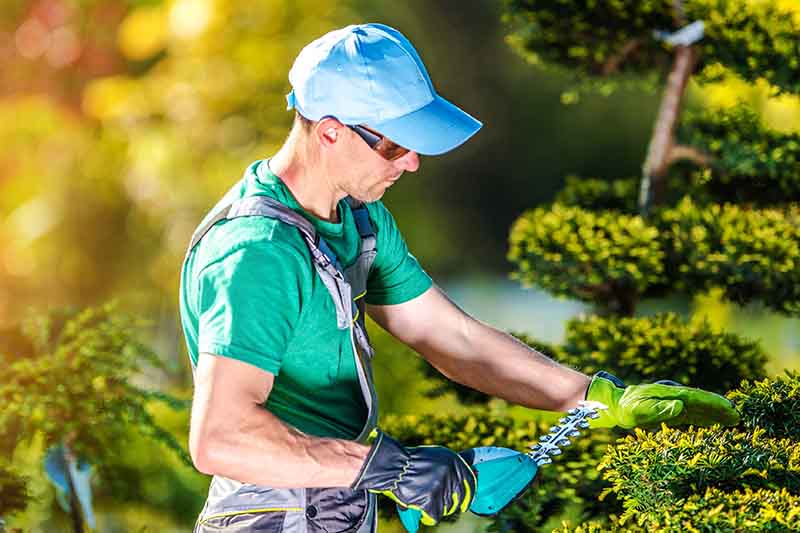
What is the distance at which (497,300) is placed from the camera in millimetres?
9172

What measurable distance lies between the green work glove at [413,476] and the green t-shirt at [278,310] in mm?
164

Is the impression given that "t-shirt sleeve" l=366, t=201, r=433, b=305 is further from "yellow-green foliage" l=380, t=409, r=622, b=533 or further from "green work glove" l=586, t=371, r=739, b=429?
"yellow-green foliage" l=380, t=409, r=622, b=533

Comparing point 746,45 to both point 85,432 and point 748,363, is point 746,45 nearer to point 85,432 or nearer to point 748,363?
point 748,363

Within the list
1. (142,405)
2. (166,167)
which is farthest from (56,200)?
(142,405)

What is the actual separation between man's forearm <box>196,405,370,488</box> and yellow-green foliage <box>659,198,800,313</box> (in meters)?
1.96

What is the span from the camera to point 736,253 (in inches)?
130

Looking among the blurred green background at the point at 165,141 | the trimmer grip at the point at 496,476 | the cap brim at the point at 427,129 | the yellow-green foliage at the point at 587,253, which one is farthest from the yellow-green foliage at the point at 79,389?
the cap brim at the point at 427,129

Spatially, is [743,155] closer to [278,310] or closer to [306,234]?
[306,234]

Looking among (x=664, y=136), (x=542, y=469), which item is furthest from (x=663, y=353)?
(x=664, y=136)

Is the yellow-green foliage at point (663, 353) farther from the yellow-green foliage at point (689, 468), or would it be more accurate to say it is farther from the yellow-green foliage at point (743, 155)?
the yellow-green foliage at point (689, 468)

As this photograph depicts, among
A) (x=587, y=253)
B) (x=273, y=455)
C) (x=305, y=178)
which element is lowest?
(x=587, y=253)

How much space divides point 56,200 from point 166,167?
3.10ft

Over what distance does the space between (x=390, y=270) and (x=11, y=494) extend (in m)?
1.63

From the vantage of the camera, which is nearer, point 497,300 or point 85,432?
point 85,432
